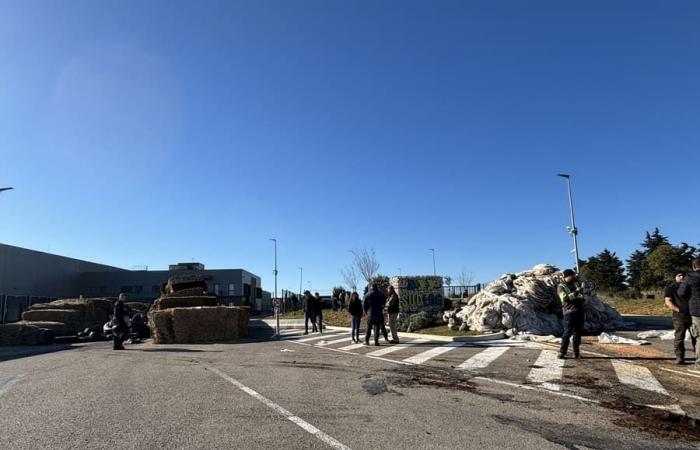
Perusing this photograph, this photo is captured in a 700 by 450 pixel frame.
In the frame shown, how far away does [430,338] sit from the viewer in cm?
1708

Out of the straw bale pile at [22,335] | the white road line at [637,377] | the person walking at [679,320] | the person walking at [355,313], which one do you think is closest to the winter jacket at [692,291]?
the person walking at [679,320]

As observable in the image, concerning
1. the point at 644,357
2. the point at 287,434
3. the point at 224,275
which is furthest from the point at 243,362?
the point at 224,275

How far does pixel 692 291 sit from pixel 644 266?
71829 mm

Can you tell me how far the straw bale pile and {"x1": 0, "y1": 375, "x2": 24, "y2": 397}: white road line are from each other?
443 inches

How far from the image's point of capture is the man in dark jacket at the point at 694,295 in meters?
9.24

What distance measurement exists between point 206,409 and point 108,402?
1.62m

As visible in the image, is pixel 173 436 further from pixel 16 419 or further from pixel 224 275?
pixel 224 275

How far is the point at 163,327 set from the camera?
19.2 meters

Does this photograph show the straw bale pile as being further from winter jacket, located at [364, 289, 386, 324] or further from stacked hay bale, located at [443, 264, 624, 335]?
stacked hay bale, located at [443, 264, 624, 335]

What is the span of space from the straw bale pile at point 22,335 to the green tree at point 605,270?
6913cm

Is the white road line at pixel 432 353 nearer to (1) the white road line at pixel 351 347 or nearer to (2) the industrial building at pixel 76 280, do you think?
(1) the white road line at pixel 351 347

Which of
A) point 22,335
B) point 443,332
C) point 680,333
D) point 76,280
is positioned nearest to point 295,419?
point 680,333

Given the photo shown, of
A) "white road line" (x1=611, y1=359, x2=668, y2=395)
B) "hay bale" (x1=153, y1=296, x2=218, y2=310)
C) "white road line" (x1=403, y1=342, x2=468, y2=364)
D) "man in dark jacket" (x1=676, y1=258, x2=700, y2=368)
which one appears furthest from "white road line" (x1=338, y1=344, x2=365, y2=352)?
"hay bale" (x1=153, y1=296, x2=218, y2=310)

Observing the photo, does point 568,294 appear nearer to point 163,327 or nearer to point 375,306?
point 375,306
